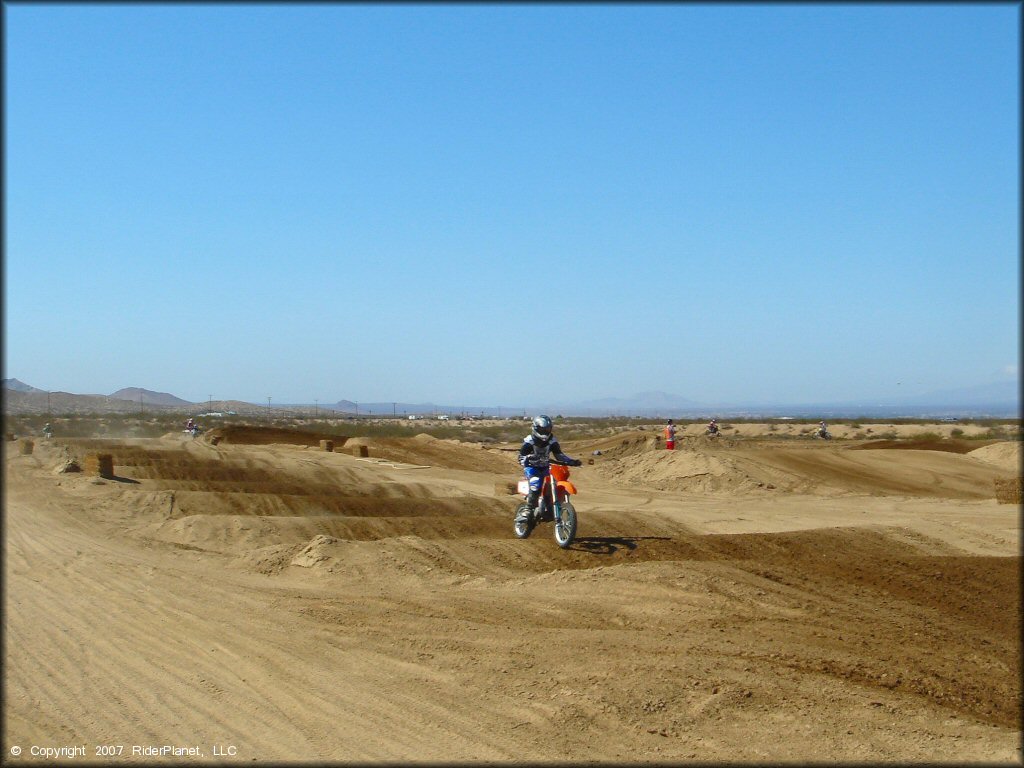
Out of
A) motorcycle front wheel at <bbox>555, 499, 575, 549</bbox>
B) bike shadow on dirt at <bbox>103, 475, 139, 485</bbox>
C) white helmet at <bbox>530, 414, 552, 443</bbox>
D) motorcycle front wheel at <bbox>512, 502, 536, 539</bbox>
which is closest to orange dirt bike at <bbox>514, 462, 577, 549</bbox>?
motorcycle front wheel at <bbox>555, 499, 575, 549</bbox>

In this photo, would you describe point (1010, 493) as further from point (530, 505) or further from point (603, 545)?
point (530, 505)

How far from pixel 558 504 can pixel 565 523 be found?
0.34m

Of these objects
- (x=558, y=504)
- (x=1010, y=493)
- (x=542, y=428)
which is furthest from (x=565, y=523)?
(x=1010, y=493)

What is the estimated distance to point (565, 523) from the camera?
1539 cm

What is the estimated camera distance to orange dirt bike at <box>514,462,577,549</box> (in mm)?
15367

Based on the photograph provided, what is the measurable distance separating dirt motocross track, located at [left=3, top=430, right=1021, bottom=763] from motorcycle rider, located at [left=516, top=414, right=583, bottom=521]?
1.08m

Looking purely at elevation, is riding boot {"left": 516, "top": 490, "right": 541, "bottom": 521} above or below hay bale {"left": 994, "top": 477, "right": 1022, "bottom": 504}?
above

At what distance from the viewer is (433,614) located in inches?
460

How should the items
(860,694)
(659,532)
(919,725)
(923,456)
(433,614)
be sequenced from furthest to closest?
1. (923,456)
2. (659,532)
3. (433,614)
4. (860,694)
5. (919,725)

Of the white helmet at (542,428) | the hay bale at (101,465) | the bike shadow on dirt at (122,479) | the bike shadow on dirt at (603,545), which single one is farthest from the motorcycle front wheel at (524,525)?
the hay bale at (101,465)

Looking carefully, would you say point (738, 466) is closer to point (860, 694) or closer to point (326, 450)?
point (326, 450)

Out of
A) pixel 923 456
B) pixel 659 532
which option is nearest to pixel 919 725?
pixel 659 532

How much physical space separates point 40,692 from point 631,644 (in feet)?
19.9

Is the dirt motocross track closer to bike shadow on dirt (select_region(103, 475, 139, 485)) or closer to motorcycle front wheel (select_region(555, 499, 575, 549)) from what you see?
motorcycle front wheel (select_region(555, 499, 575, 549))
